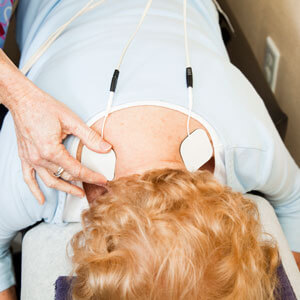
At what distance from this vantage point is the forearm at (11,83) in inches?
34.1

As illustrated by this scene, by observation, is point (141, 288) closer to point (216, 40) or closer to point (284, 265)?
point (284, 265)

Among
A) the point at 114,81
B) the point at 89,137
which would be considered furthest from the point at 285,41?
the point at 89,137

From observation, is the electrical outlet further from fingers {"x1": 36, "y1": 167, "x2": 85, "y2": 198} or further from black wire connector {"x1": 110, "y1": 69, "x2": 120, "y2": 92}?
fingers {"x1": 36, "y1": 167, "x2": 85, "y2": 198}

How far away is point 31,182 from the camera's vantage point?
2.89 feet

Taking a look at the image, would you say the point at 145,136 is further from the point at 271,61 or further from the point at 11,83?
the point at 271,61

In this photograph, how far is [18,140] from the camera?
0.90 metres

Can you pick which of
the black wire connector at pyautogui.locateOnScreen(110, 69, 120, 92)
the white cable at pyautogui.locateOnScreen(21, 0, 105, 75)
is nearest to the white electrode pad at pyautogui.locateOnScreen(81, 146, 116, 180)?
the black wire connector at pyautogui.locateOnScreen(110, 69, 120, 92)

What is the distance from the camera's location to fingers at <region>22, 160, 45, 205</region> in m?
0.88

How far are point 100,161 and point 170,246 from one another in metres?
0.27

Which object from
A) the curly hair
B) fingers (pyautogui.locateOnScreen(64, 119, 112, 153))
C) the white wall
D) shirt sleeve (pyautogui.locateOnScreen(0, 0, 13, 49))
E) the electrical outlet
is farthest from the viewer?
the electrical outlet

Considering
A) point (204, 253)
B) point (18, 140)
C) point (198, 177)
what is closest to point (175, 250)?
point (204, 253)

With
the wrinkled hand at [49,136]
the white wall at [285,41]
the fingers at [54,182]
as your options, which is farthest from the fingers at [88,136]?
the white wall at [285,41]

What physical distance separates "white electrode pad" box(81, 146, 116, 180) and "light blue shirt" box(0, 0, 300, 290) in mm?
77

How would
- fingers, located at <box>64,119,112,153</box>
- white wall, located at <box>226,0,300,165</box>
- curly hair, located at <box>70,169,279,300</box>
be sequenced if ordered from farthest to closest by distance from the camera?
white wall, located at <box>226,0,300,165</box>, fingers, located at <box>64,119,112,153</box>, curly hair, located at <box>70,169,279,300</box>
